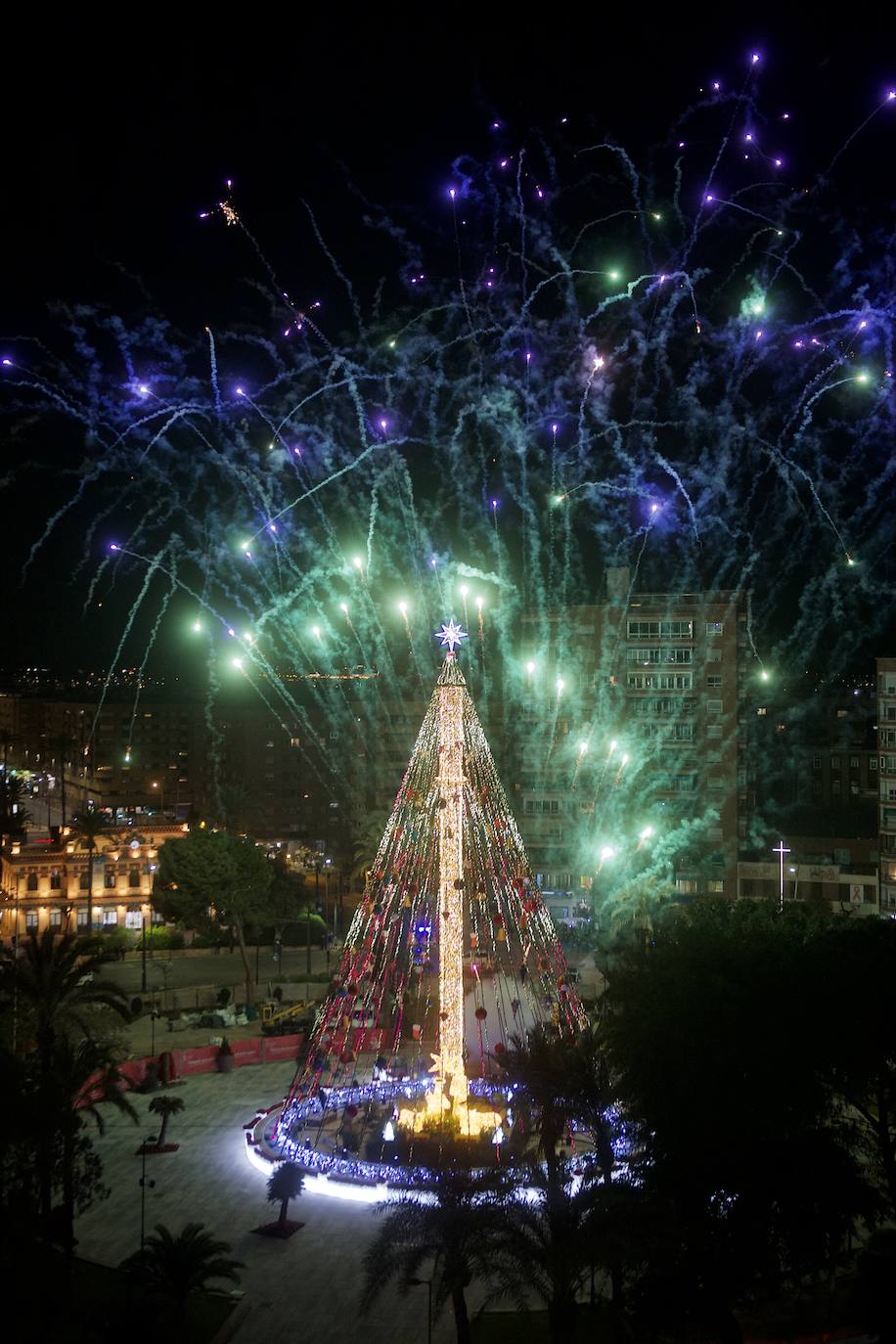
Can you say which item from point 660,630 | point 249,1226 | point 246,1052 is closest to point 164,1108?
point 249,1226

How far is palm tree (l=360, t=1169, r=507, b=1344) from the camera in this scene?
15359mm

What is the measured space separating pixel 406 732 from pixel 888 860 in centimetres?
3996

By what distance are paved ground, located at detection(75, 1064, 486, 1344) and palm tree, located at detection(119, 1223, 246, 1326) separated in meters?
1.57

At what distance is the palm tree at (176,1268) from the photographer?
54.2ft

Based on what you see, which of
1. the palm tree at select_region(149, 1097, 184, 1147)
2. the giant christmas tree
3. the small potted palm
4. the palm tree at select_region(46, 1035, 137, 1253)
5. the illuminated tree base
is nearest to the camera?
the palm tree at select_region(46, 1035, 137, 1253)

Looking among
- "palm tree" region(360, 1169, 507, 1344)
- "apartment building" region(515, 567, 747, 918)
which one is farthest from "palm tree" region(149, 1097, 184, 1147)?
"apartment building" region(515, 567, 747, 918)

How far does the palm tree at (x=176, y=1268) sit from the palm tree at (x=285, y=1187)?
440 centimetres

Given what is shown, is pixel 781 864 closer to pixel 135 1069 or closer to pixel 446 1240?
pixel 135 1069

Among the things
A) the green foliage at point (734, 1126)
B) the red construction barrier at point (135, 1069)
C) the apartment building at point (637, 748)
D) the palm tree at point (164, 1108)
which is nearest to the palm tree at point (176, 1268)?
the green foliage at point (734, 1126)

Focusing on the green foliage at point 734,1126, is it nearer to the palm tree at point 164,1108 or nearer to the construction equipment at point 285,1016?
the palm tree at point 164,1108

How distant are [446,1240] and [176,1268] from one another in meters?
4.43

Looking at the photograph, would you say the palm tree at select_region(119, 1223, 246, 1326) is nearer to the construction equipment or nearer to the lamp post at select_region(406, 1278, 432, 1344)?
the lamp post at select_region(406, 1278, 432, 1344)

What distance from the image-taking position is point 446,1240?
1555 centimetres

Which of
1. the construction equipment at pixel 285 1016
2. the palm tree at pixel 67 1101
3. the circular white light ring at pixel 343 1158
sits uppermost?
the palm tree at pixel 67 1101
